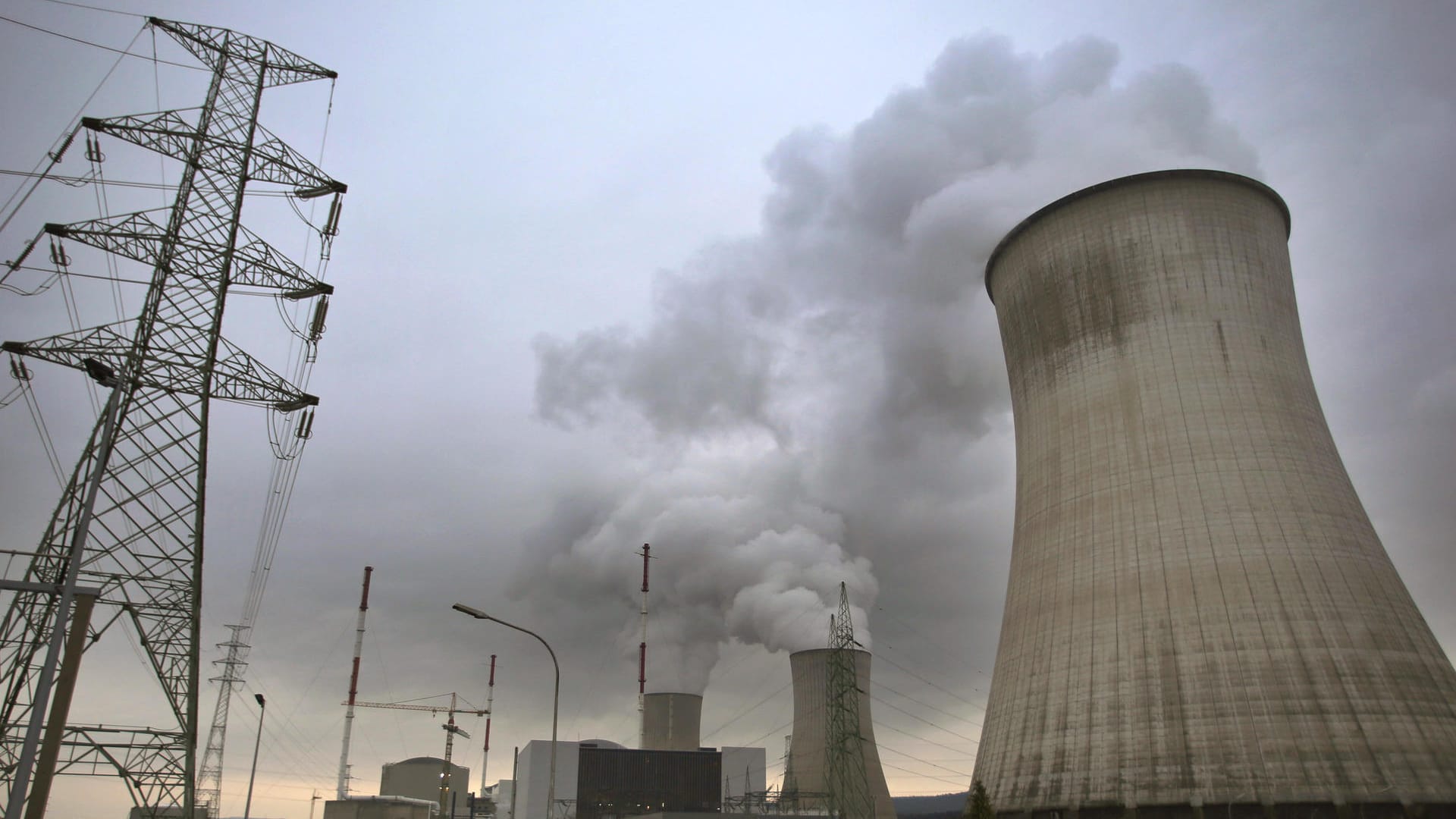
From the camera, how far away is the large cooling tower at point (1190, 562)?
15.2 metres

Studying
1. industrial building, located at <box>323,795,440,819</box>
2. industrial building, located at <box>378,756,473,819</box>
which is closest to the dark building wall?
industrial building, located at <box>323,795,440,819</box>

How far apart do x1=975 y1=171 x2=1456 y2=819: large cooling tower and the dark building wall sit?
93.8 feet

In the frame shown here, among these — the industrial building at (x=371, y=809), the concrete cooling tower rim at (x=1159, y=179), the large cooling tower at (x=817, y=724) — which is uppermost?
the concrete cooling tower rim at (x=1159, y=179)

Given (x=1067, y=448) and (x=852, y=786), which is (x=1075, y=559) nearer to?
(x=1067, y=448)

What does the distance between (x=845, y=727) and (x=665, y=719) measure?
15.6m

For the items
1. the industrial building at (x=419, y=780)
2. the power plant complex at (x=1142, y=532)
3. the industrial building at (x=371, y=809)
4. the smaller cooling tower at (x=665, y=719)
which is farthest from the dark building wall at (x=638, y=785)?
the power plant complex at (x=1142, y=532)

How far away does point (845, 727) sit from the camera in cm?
3058

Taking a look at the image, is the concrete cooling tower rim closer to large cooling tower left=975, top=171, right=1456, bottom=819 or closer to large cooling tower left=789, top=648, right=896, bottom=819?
large cooling tower left=975, top=171, right=1456, bottom=819

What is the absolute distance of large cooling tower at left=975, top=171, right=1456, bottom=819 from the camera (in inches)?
599

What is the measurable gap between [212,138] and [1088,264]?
58.0 feet

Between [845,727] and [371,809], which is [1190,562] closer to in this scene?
[845,727]

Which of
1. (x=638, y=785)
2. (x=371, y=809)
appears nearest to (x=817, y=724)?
(x=638, y=785)

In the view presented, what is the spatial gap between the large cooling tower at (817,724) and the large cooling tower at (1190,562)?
619 inches

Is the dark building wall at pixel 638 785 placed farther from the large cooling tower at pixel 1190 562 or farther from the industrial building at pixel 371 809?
the large cooling tower at pixel 1190 562
